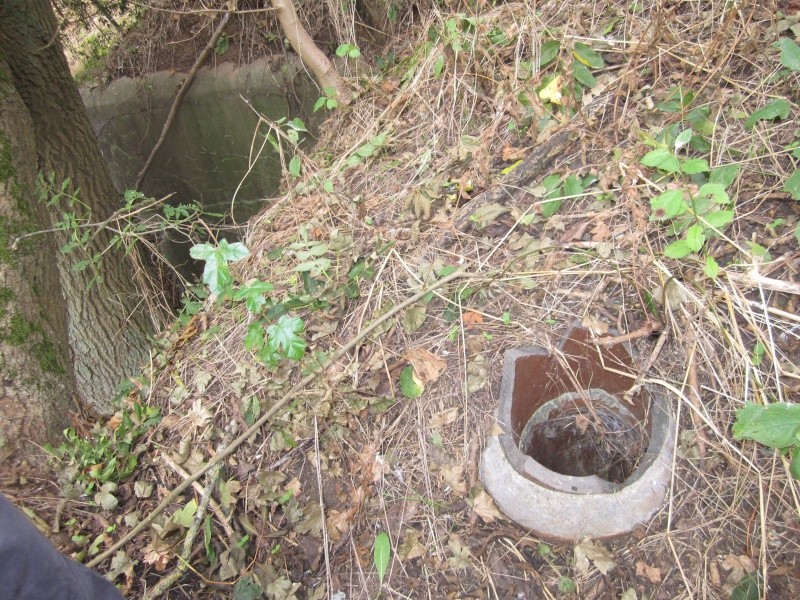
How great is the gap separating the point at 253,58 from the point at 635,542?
3.95 meters

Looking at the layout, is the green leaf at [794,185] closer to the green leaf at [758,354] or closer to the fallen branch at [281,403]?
the green leaf at [758,354]

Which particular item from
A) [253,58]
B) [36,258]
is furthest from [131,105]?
[36,258]

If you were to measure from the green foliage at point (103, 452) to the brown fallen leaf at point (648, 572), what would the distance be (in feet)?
6.50

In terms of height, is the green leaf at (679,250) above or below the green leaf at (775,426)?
above

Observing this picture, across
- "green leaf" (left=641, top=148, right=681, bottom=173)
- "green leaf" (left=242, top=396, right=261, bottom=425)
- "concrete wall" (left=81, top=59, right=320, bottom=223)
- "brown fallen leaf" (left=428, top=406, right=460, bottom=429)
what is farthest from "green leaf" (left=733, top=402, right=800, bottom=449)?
"concrete wall" (left=81, top=59, right=320, bottom=223)

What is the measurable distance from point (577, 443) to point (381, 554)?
0.96 m

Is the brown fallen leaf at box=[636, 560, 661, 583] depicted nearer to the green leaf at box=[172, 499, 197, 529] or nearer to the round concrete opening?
the round concrete opening

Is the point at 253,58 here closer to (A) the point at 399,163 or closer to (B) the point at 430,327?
(A) the point at 399,163

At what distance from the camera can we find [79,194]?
2.76m

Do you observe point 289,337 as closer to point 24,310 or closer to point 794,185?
point 24,310

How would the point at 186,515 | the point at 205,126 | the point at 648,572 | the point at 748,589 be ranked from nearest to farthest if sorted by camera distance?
1. the point at 748,589
2. the point at 648,572
3. the point at 186,515
4. the point at 205,126

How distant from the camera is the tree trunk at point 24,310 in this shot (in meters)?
2.18

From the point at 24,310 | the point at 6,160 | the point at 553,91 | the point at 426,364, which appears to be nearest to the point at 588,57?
the point at 553,91

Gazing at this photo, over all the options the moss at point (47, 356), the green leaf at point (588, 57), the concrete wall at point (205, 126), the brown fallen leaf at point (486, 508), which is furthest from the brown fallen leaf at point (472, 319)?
the concrete wall at point (205, 126)
